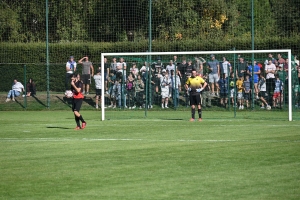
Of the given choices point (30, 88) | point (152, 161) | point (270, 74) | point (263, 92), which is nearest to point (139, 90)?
point (263, 92)

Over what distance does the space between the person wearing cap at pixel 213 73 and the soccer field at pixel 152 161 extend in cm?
812

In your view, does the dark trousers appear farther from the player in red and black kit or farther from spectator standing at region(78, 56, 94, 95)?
the player in red and black kit

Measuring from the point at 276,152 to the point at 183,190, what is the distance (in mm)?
5285

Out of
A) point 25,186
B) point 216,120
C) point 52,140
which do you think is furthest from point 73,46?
point 25,186

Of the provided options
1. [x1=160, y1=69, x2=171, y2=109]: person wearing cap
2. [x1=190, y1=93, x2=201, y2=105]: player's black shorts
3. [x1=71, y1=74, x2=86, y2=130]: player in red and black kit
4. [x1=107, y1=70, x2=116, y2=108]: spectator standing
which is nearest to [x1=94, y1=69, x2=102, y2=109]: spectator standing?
[x1=107, y1=70, x2=116, y2=108]: spectator standing

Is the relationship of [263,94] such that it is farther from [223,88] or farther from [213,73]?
[213,73]

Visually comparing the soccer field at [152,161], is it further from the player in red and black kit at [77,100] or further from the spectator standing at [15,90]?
the spectator standing at [15,90]

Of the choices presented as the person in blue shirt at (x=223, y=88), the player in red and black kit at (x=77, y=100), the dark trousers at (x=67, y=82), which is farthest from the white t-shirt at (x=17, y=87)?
the player in red and black kit at (x=77, y=100)

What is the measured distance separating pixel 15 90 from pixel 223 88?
11841 mm

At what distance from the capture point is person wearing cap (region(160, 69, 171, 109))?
33.4 m

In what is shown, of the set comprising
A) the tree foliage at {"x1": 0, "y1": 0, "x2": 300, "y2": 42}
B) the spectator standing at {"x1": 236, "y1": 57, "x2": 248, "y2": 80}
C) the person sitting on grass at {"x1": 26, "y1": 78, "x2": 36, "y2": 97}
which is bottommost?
the person sitting on grass at {"x1": 26, "y1": 78, "x2": 36, "y2": 97}

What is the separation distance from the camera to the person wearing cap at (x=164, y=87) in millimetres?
33406

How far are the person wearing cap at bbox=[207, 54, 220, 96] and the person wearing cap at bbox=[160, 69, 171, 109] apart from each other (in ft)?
6.84

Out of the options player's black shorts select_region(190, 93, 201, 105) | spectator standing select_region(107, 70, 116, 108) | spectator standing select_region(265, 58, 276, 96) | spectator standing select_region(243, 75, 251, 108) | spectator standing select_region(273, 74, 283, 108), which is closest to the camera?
player's black shorts select_region(190, 93, 201, 105)
